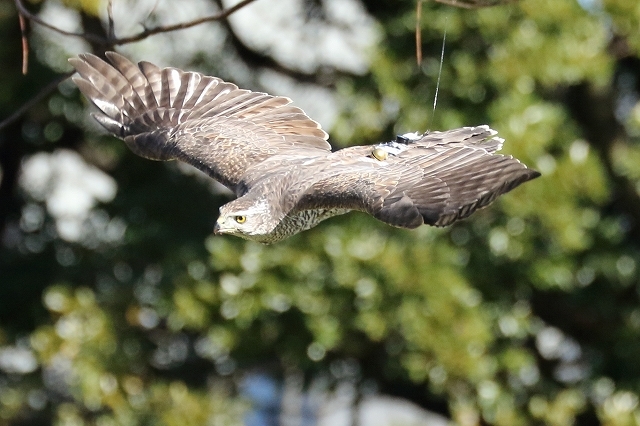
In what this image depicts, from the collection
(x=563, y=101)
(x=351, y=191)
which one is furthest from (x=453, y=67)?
(x=351, y=191)

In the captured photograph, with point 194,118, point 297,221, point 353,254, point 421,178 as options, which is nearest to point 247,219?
point 297,221

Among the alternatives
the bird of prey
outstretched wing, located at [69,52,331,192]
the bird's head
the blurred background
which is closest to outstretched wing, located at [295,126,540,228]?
the bird of prey

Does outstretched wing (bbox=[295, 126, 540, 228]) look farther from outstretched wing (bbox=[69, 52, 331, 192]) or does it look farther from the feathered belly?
outstretched wing (bbox=[69, 52, 331, 192])

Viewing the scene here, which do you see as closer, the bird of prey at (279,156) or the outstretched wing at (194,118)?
the bird of prey at (279,156)

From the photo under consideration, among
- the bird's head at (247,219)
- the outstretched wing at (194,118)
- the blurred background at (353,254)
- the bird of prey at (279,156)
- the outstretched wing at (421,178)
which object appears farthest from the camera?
the blurred background at (353,254)

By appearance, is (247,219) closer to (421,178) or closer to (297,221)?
(297,221)

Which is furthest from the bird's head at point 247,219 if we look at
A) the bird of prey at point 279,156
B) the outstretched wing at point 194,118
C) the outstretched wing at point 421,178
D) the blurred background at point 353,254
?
the blurred background at point 353,254

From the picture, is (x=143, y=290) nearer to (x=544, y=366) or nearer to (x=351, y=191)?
(x=544, y=366)

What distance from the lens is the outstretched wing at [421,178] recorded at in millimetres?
3885

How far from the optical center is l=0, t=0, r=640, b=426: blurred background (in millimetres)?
7684

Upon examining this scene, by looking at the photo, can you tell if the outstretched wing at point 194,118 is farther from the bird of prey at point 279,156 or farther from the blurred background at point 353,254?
the blurred background at point 353,254

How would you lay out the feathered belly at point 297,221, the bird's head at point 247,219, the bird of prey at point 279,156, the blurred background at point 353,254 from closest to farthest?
the bird of prey at point 279,156
the bird's head at point 247,219
the feathered belly at point 297,221
the blurred background at point 353,254

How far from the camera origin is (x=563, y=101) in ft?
30.9

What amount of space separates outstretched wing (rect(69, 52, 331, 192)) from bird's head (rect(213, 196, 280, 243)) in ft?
1.61
